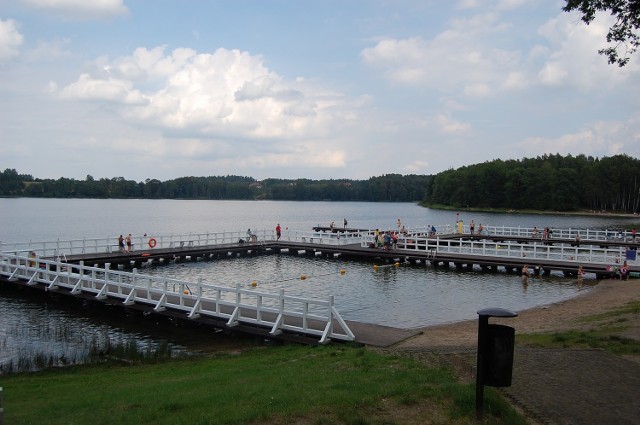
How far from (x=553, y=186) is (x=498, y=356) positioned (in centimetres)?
16411

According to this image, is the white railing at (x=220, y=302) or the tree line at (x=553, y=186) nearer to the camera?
the white railing at (x=220, y=302)

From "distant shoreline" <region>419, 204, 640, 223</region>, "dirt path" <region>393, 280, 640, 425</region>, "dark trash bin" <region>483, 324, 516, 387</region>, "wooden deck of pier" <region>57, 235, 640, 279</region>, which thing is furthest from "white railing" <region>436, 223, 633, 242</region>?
"distant shoreline" <region>419, 204, 640, 223</region>

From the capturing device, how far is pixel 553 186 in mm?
157875

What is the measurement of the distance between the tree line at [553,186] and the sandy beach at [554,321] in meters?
133

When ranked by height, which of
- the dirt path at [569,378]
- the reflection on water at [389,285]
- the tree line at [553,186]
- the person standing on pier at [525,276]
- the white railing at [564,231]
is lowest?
the reflection on water at [389,285]

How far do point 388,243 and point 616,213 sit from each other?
128 meters

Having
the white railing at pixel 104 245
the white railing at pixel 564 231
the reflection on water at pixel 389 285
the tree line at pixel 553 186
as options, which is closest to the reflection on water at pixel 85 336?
the reflection on water at pixel 389 285

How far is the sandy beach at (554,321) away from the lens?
16.0 meters

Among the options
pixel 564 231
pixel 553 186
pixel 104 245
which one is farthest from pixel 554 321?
pixel 553 186

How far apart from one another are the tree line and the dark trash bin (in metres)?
159

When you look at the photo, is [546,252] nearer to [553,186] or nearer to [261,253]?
[261,253]

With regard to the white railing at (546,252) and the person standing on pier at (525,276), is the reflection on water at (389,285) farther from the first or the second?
the white railing at (546,252)

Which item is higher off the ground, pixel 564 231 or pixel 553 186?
pixel 553 186

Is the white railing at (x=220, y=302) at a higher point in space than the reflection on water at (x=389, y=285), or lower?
higher
